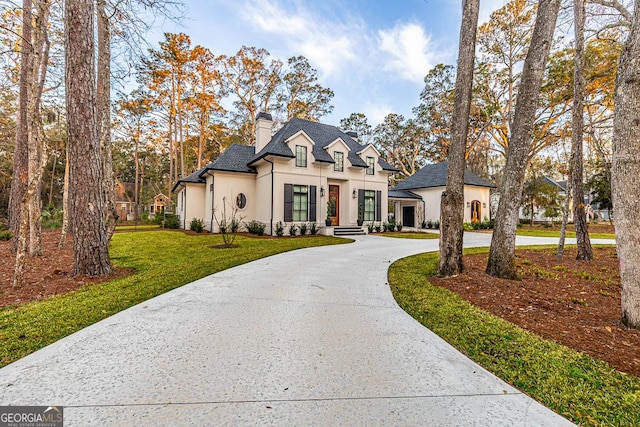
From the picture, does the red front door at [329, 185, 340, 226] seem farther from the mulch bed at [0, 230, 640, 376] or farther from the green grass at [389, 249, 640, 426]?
the green grass at [389, 249, 640, 426]

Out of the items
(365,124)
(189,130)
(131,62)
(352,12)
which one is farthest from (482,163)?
(131,62)

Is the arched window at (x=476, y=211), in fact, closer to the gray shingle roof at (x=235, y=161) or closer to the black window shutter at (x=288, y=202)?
the black window shutter at (x=288, y=202)

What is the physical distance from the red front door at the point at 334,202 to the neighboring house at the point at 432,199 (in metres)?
5.86

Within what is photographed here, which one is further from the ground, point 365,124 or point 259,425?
point 365,124

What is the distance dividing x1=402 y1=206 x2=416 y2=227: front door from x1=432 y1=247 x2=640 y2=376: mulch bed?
14611mm

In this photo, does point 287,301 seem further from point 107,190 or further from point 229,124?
point 229,124

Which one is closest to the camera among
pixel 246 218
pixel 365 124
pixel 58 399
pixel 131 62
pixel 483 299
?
pixel 58 399

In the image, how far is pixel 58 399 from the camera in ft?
5.94

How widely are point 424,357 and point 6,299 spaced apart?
582 centimetres

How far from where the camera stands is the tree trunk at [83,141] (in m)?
4.84

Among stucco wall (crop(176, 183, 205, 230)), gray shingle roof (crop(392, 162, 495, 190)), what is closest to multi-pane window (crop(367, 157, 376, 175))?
gray shingle roof (crop(392, 162, 495, 190))

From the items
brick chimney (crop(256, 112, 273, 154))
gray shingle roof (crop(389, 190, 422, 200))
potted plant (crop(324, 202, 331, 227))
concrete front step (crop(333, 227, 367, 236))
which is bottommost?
concrete front step (crop(333, 227, 367, 236))

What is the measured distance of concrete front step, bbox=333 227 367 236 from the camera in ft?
47.3

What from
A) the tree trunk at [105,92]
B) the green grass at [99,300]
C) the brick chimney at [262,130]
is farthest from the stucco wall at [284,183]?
the tree trunk at [105,92]
